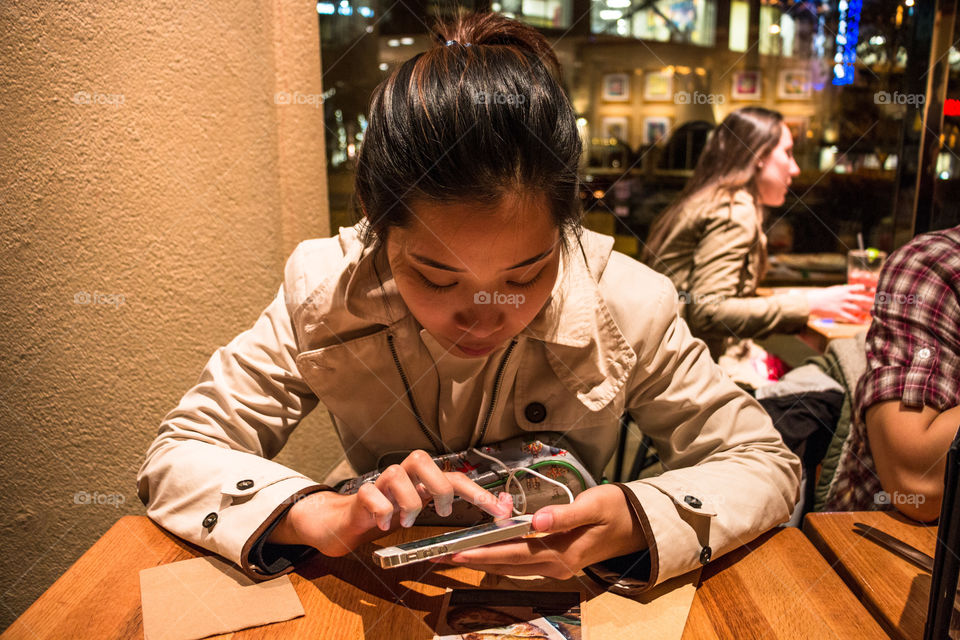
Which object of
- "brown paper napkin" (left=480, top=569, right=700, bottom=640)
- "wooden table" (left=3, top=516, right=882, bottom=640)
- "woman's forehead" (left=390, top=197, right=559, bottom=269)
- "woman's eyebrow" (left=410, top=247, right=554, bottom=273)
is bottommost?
"brown paper napkin" (left=480, top=569, right=700, bottom=640)

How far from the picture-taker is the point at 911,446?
4.11 feet

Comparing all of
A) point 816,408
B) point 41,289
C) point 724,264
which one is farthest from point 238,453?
point 724,264

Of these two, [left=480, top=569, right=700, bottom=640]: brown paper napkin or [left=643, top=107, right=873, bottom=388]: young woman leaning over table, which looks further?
[left=643, top=107, right=873, bottom=388]: young woman leaning over table

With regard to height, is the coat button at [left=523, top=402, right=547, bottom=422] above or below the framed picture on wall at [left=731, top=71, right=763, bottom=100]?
below

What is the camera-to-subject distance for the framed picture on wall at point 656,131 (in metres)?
3.72

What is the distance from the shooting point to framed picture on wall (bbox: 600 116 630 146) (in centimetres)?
366

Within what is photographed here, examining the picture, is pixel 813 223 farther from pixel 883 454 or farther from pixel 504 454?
pixel 504 454

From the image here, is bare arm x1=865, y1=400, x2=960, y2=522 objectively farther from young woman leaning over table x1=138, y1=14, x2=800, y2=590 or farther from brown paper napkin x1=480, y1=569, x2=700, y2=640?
brown paper napkin x1=480, y1=569, x2=700, y2=640

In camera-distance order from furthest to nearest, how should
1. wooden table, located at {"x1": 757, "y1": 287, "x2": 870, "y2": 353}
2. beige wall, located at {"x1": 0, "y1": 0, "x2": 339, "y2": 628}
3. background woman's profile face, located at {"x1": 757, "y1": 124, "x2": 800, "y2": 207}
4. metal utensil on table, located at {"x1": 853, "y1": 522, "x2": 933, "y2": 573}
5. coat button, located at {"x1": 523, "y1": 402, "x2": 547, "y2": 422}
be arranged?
background woman's profile face, located at {"x1": 757, "y1": 124, "x2": 800, "y2": 207} < wooden table, located at {"x1": 757, "y1": 287, "x2": 870, "y2": 353} < beige wall, located at {"x1": 0, "y1": 0, "x2": 339, "y2": 628} < coat button, located at {"x1": 523, "y1": 402, "x2": 547, "y2": 422} < metal utensil on table, located at {"x1": 853, "y1": 522, "x2": 933, "y2": 573}

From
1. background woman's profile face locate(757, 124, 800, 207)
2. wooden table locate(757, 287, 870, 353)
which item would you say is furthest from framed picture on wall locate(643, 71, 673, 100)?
wooden table locate(757, 287, 870, 353)

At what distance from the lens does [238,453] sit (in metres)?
1.15

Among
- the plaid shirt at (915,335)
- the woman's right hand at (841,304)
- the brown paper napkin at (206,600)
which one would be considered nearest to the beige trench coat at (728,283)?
the woman's right hand at (841,304)

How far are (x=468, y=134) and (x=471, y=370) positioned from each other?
18.4 inches

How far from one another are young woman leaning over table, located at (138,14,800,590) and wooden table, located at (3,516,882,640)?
38 mm
